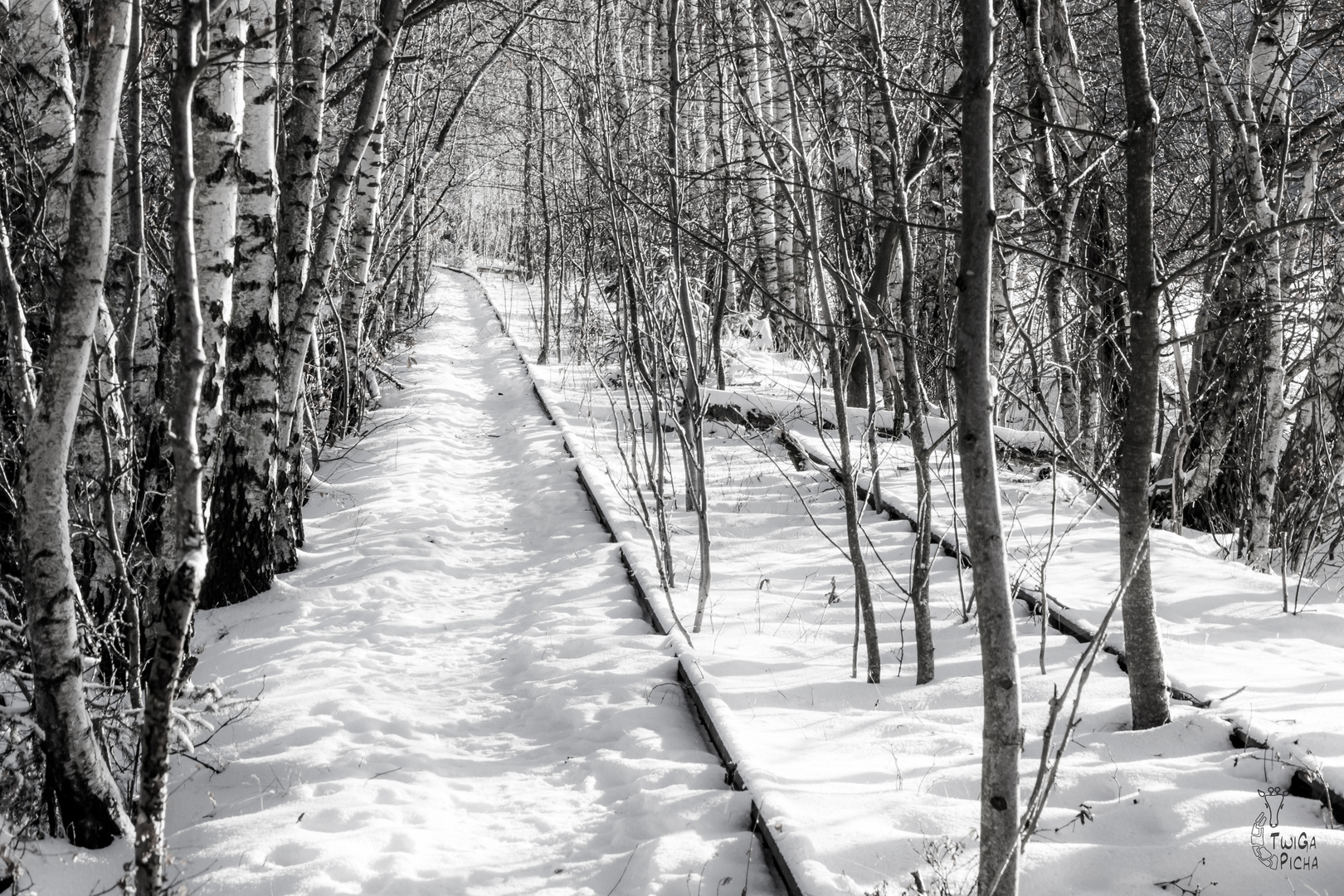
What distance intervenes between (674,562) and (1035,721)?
3.11 meters

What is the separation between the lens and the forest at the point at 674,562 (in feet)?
8.71

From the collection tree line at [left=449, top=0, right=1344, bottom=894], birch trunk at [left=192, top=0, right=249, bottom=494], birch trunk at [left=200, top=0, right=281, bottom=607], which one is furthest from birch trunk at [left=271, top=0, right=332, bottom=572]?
tree line at [left=449, top=0, right=1344, bottom=894]

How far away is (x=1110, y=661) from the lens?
3.98 metres

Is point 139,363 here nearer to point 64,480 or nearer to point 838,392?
point 64,480

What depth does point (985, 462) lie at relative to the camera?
2.15 m

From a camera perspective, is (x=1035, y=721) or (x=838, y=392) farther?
(x=838, y=392)

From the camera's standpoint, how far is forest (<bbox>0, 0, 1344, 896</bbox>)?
8.71 ft

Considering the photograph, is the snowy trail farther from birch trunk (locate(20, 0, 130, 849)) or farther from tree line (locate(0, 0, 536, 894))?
tree line (locate(0, 0, 536, 894))

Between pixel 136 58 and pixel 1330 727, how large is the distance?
15.2 ft

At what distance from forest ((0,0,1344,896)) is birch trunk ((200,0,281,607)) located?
3 centimetres

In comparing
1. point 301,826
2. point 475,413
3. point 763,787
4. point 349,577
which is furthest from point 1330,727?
point 475,413

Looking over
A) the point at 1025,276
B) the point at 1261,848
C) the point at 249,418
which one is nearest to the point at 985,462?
the point at 1261,848

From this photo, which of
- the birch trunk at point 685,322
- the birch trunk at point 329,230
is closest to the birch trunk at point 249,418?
the birch trunk at point 329,230

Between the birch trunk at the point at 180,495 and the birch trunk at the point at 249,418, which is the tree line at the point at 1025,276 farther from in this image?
the birch trunk at the point at 249,418
